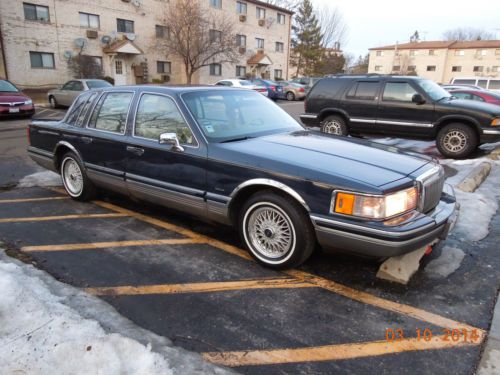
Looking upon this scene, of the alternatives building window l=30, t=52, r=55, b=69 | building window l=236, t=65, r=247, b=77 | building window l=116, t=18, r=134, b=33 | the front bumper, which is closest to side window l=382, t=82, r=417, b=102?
the front bumper

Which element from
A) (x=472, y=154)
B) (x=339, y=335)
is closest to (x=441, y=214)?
(x=339, y=335)

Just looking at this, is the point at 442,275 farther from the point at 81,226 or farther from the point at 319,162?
the point at 81,226

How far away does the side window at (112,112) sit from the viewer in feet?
15.2

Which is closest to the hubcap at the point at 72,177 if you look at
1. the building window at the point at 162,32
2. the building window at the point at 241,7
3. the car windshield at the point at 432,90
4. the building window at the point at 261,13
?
the car windshield at the point at 432,90

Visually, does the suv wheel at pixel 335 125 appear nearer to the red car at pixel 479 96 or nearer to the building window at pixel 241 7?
the red car at pixel 479 96

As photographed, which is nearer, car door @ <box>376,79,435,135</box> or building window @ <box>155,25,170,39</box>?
car door @ <box>376,79,435,135</box>

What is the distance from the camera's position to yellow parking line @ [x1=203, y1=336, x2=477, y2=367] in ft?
8.04

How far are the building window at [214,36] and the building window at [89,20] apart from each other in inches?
337

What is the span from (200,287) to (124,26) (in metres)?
30.5

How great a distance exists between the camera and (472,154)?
8.88 meters

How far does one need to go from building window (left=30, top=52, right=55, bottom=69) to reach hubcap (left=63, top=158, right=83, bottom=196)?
23074 mm

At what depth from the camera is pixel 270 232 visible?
3.46m

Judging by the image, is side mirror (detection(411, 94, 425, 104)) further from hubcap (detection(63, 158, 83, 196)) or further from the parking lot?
hubcap (detection(63, 158, 83, 196))

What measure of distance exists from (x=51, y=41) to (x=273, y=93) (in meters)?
14.6
